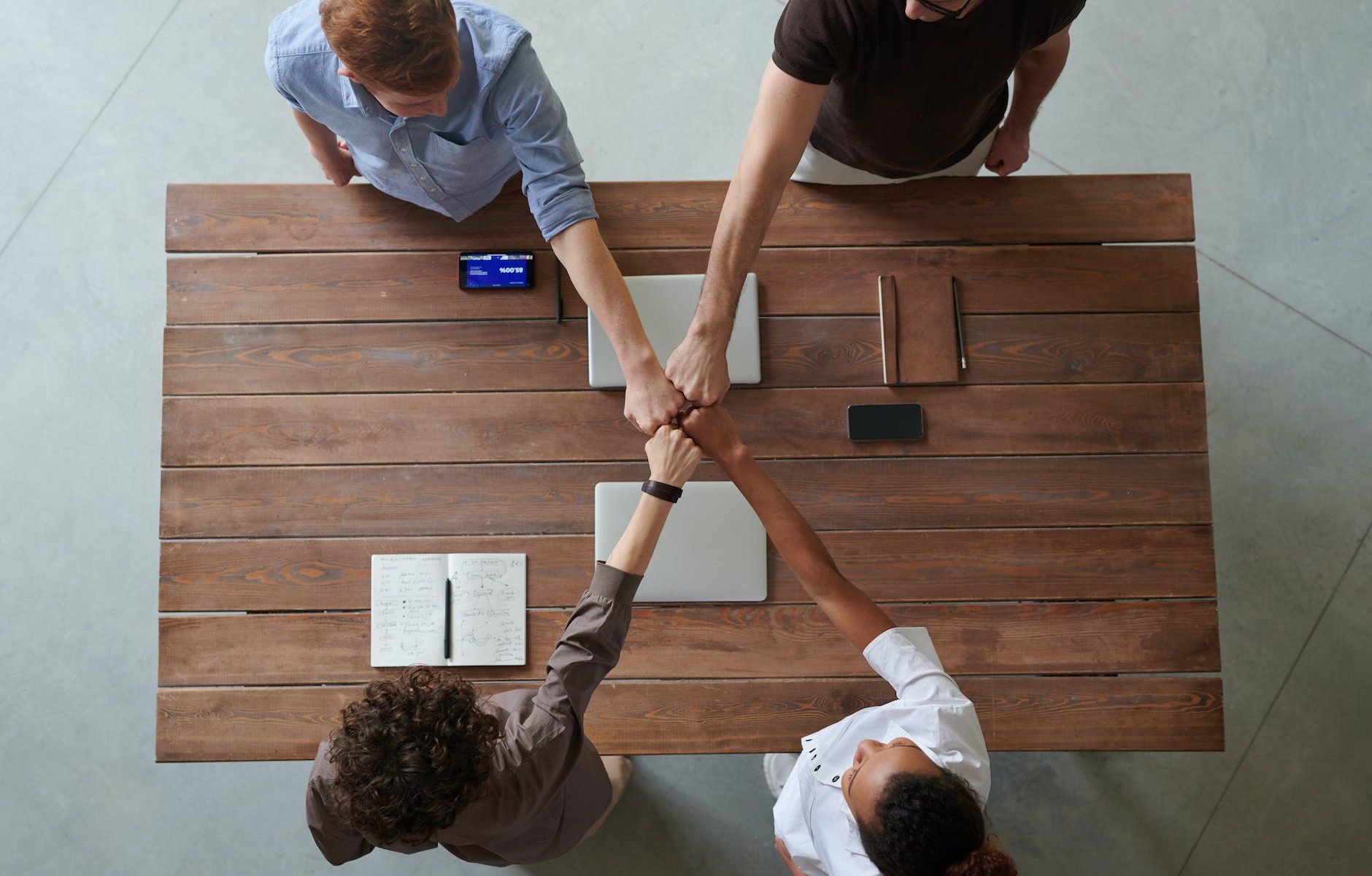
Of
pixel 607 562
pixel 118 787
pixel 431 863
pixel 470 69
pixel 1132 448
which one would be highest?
pixel 470 69

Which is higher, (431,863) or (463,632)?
(463,632)

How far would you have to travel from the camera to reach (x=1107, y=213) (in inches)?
71.8

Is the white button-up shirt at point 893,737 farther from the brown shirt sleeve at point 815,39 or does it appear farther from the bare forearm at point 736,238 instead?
the brown shirt sleeve at point 815,39

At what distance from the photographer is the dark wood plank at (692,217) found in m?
1.81

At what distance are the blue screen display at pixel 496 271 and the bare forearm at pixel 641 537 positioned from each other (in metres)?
0.55

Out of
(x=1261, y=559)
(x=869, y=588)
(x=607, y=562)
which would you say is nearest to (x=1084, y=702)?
Answer: (x=869, y=588)

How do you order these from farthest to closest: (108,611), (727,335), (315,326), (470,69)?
(108,611) → (315,326) → (727,335) → (470,69)

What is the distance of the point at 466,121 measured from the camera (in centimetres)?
155

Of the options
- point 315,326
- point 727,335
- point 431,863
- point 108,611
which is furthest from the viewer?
point 108,611

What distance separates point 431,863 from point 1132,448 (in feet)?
6.72

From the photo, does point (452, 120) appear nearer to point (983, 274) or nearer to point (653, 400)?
point (653, 400)

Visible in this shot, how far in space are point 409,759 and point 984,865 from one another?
90cm

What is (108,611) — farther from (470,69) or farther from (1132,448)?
(1132,448)

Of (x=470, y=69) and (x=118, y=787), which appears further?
(x=118, y=787)
